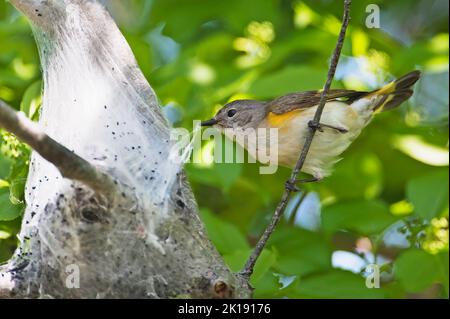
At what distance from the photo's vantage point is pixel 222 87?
474cm

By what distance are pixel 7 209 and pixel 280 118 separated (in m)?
1.79

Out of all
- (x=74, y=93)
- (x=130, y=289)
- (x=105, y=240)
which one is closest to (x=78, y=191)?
(x=105, y=240)

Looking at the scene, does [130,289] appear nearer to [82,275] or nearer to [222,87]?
[82,275]

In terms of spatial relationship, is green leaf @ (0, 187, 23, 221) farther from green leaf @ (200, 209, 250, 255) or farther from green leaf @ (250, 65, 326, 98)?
green leaf @ (250, 65, 326, 98)

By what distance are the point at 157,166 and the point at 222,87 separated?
1673 mm

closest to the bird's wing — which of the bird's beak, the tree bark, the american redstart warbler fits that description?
the american redstart warbler

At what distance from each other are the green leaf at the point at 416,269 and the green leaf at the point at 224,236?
84 centimetres

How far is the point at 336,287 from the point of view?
405cm

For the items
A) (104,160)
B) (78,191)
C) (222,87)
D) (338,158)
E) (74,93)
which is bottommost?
(78,191)

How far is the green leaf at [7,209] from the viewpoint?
332 cm

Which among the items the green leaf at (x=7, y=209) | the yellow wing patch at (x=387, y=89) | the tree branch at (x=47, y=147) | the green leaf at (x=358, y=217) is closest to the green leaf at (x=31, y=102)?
the green leaf at (x=7, y=209)

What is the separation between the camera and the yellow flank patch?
4.45 m

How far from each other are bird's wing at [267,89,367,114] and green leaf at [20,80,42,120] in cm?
145

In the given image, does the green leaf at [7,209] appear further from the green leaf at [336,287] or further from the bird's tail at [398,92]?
the bird's tail at [398,92]
